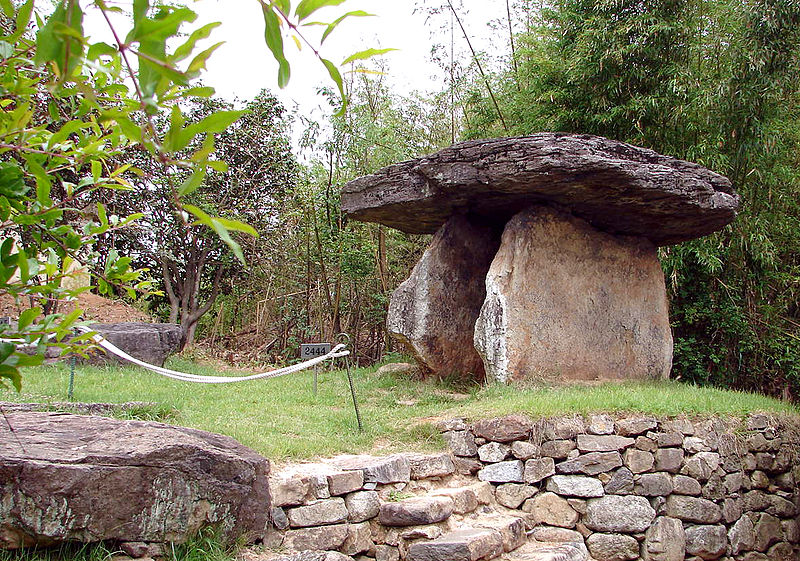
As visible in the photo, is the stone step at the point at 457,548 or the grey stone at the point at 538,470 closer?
the stone step at the point at 457,548

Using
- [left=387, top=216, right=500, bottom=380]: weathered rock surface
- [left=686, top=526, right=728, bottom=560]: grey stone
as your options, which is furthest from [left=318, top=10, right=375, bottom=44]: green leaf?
[left=387, top=216, right=500, bottom=380]: weathered rock surface

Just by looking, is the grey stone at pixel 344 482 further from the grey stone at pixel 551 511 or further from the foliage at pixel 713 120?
the foliage at pixel 713 120

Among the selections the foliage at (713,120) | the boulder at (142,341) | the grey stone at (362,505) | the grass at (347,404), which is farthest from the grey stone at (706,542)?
the boulder at (142,341)

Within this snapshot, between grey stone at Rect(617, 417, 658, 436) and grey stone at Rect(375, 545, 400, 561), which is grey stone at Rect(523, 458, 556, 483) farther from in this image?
grey stone at Rect(375, 545, 400, 561)

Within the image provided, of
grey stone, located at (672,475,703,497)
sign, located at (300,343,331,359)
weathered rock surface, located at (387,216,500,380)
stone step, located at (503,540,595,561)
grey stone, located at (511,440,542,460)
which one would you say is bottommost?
stone step, located at (503,540,595,561)

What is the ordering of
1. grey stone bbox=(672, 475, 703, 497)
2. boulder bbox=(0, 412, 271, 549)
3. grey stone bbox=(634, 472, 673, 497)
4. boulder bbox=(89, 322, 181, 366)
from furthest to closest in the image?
boulder bbox=(89, 322, 181, 366), grey stone bbox=(672, 475, 703, 497), grey stone bbox=(634, 472, 673, 497), boulder bbox=(0, 412, 271, 549)

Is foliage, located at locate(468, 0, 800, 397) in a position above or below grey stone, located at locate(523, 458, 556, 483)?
above

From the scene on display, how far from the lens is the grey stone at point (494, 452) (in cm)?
593

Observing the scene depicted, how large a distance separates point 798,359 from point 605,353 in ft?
9.79

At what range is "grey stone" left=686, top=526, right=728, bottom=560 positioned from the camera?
5.83 m

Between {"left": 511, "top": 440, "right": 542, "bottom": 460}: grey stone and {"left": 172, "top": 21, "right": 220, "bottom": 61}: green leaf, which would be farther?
{"left": 511, "top": 440, "right": 542, "bottom": 460}: grey stone

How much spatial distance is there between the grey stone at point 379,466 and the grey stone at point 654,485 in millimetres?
1976

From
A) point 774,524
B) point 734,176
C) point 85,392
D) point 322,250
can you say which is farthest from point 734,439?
point 322,250

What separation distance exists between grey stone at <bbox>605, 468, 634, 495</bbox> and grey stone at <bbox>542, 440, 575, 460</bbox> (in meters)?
0.40
